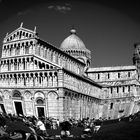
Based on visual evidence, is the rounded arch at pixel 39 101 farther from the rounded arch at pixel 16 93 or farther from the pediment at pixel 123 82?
the pediment at pixel 123 82

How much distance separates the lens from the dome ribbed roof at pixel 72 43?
65.3 meters

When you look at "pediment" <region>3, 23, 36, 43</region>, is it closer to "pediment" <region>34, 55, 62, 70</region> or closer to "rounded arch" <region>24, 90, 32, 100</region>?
"pediment" <region>34, 55, 62, 70</region>

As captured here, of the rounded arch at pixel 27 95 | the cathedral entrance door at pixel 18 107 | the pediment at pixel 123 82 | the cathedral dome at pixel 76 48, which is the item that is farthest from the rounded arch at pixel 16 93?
the cathedral dome at pixel 76 48

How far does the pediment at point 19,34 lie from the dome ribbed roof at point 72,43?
22.3 meters

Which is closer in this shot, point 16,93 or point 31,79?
point 31,79

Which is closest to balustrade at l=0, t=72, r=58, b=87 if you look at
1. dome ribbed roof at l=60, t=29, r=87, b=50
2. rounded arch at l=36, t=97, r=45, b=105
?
rounded arch at l=36, t=97, r=45, b=105

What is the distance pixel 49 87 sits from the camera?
127 feet

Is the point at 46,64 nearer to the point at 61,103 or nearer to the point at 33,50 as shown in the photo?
the point at 33,50

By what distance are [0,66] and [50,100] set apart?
12.3 metres

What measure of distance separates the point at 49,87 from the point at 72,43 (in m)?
29.1

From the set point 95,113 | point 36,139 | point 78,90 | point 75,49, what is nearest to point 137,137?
point 36,139

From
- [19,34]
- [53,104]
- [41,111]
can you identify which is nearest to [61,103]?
[53,104]

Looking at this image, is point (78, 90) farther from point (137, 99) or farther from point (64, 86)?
point (137, 99)

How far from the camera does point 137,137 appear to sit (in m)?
11.4
